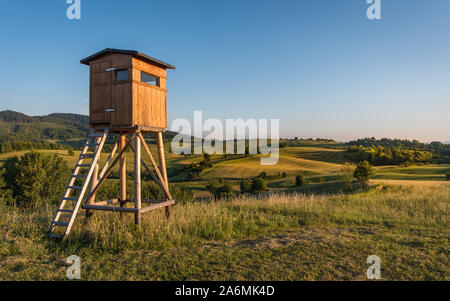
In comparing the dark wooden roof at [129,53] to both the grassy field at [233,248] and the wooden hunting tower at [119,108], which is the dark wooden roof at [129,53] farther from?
the grassy field at [233,248]

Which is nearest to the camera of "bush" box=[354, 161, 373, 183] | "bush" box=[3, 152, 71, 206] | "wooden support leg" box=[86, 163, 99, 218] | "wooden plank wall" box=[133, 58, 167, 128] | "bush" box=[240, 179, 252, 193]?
"wooden plank wall" box=[133, 58, 167, 128]

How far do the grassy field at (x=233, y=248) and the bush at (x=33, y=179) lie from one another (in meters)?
15.5

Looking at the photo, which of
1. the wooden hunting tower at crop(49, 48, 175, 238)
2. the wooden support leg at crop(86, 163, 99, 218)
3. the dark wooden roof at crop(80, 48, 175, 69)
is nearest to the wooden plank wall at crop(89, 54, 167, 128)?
the wooden hunting tower at crop(49, 48, 175, 238)

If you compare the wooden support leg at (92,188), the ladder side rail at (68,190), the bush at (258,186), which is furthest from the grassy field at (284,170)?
the ladder side rail at (68,190)

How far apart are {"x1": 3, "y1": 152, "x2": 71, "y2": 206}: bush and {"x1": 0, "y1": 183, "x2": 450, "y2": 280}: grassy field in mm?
15548

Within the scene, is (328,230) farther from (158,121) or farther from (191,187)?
(191,187)

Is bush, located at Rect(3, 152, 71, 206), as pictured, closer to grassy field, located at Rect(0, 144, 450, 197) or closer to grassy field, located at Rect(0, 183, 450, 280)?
grassy field, located at Rect(0, 183, 450, 280)

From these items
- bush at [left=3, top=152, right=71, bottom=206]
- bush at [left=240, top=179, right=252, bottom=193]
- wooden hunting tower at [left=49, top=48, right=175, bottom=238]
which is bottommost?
bush at [left=240, top=179, right=252, bottom=193]

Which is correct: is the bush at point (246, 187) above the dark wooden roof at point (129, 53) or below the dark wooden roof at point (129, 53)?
below

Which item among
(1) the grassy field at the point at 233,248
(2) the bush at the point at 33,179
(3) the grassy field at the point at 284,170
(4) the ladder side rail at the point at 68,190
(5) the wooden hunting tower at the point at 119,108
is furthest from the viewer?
(3) the grassy field at the point at 284,170

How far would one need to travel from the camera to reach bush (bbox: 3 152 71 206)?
23703 millimetres

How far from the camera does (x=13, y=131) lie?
16875 cm

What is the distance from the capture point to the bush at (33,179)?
23.7 metres

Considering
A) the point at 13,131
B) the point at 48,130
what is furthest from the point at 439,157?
the point at 13,131
